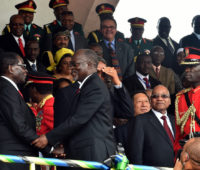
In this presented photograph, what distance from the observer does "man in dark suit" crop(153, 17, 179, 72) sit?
1009 cm

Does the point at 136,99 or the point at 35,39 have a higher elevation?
the point at 35,39

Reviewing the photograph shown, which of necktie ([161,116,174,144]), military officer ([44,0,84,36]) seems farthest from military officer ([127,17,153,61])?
necktie ([161,116,174,144])

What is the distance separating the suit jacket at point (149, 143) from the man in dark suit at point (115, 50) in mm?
2765

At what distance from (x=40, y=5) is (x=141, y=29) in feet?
7.64

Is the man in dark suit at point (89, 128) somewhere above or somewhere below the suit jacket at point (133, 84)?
below

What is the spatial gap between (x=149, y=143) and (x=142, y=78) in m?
2.72

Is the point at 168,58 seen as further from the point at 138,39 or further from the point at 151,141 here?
the point at 151,141

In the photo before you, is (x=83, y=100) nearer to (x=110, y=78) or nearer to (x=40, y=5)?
(x=110, y=78)

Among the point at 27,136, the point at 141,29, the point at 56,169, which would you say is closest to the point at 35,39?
the point at 141,29

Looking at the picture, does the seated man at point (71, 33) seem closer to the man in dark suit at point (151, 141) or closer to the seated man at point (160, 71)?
the seated man at point (160, 71)

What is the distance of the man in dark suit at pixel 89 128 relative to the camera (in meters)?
4.96

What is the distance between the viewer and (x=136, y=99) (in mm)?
7082

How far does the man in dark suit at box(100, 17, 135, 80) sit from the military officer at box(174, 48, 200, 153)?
10.6ft

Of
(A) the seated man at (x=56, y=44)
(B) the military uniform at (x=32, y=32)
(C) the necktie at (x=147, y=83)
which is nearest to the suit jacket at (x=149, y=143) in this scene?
(C) the necktie at (x=147, y=83)
